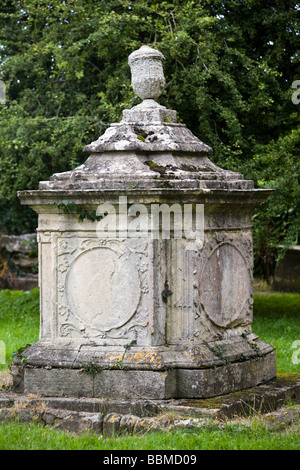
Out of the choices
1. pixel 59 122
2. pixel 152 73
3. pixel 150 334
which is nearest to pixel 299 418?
pixel 150 334

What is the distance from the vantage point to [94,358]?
19.8 feet

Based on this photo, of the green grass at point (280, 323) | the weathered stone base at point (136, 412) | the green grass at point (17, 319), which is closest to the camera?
the weathered stone base at point (136, 412)

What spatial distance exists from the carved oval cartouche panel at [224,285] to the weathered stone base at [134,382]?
0.45m

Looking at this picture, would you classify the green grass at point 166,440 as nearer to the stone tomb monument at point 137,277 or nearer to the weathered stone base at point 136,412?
the weathered stone base at point 136,412

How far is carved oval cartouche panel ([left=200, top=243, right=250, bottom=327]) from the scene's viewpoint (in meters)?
6.27

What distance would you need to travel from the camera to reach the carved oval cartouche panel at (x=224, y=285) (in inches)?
247

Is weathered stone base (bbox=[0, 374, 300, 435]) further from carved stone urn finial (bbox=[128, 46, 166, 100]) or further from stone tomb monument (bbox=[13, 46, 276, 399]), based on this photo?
carved stone urn finial (bbox=[128, 46, 166, 100])

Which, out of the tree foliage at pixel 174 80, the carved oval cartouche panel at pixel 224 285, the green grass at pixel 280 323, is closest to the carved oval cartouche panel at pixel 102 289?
the carved oval cartouche panel at pixel 224 285

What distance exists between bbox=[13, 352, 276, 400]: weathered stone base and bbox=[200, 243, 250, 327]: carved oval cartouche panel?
1.48 ft

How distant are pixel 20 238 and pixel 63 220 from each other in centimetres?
964

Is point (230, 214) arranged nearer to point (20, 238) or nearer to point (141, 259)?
point (141, 259)

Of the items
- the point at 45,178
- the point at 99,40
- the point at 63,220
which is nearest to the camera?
the point at 63,220

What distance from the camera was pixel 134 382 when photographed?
19.3 ft
